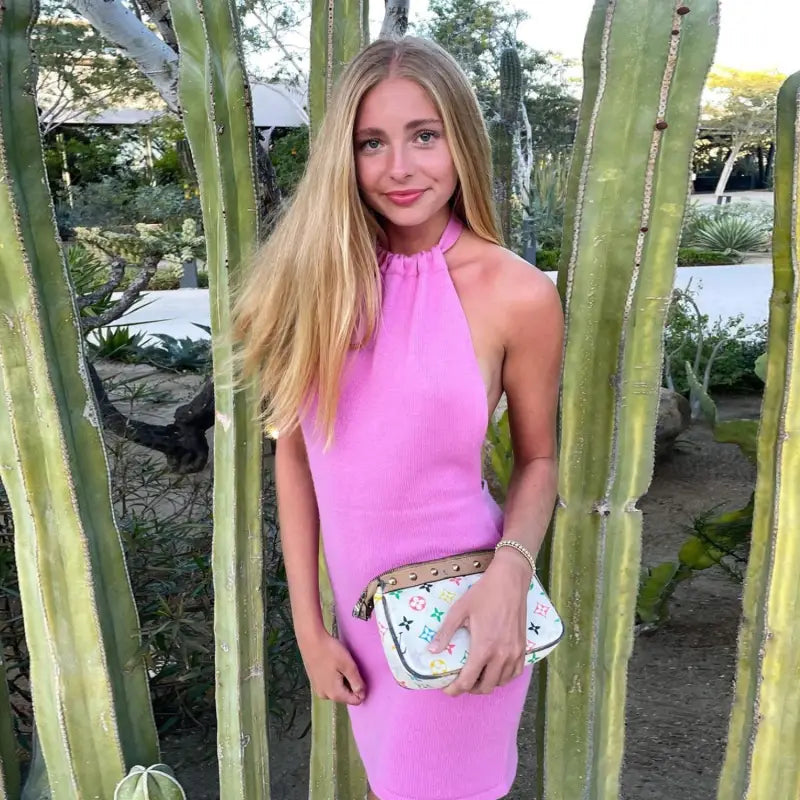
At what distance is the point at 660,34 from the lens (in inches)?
46.5

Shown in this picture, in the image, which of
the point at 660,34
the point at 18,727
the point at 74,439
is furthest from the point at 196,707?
the point at 660,34

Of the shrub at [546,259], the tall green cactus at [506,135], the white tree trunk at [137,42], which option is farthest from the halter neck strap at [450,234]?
the shrub at [546,259]

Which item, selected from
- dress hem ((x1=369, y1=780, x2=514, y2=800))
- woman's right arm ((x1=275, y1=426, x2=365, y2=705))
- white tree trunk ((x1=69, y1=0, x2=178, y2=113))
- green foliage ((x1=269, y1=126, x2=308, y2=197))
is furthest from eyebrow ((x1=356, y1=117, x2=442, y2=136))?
green foliage ((x1=269, y1=126, x2=308, y2=197))

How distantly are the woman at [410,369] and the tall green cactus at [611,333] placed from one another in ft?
0.34

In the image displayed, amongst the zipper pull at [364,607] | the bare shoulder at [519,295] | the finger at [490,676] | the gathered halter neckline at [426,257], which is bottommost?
the finger at [490,676]

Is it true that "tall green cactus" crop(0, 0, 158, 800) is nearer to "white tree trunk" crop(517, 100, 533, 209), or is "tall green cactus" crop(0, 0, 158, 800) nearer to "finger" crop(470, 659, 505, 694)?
"finger" crop(470, 659, 505, 694)

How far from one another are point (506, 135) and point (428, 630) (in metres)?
4.78

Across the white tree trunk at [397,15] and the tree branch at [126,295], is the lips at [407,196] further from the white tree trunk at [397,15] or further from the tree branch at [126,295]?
the white tree trunk at [397,15]

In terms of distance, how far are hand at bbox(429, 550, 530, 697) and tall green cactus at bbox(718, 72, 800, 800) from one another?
1.53 ft

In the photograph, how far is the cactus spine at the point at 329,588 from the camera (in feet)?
4.81

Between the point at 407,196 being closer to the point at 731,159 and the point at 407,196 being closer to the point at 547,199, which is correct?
the point at 547,199

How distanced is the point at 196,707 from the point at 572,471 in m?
1.66

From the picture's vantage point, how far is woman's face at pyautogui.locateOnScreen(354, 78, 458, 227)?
116 centimetres

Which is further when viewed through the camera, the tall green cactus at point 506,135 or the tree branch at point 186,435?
the tall green cactus at point 506,135
